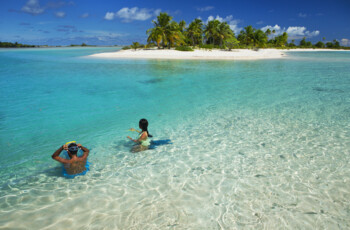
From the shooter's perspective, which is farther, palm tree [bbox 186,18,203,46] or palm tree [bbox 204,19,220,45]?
palm tree [bbox 186,18,203,46]

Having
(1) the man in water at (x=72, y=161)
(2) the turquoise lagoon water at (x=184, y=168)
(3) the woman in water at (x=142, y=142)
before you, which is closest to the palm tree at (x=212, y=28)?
(2) the turquoise lagoon water at (x=184, y=168)

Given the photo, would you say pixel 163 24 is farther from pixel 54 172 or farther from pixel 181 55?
pixel 54 172

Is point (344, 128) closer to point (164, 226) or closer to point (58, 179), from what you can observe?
point (164, 226)

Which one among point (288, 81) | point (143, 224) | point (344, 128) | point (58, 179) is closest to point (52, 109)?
point (58, 179)

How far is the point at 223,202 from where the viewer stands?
167 inches

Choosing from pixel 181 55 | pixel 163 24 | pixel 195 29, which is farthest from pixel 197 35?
pixel 181 55

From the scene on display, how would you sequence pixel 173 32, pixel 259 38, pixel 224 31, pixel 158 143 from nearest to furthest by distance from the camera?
pixel 158 143 < pixel 173 32 < pixel 224 31 < pixel 259 38

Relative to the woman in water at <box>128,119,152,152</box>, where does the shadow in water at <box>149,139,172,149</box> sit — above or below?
below

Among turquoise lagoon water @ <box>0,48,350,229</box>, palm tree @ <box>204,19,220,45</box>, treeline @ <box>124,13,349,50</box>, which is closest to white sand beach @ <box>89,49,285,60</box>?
treeline @ <box>124,13,349,50</box>

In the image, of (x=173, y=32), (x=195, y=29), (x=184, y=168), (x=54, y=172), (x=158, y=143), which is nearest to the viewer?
(x=54, y=172)

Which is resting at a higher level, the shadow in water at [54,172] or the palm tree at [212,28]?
the palm tree at [212,28]

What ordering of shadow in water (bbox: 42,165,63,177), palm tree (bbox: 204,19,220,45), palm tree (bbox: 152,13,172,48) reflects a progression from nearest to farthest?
shadow in water (bbox: 42,165,63,177), palm tree (bbox: 152,13,172,48), palm tree (bbox: 204,19,220,45)

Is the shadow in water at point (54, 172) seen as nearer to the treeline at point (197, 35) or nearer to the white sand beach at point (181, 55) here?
the white sand beach at point (181, 55)

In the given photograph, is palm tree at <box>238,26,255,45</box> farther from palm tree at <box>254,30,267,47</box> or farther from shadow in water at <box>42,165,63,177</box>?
shadow in water at <box>42,165,63,177</box>
